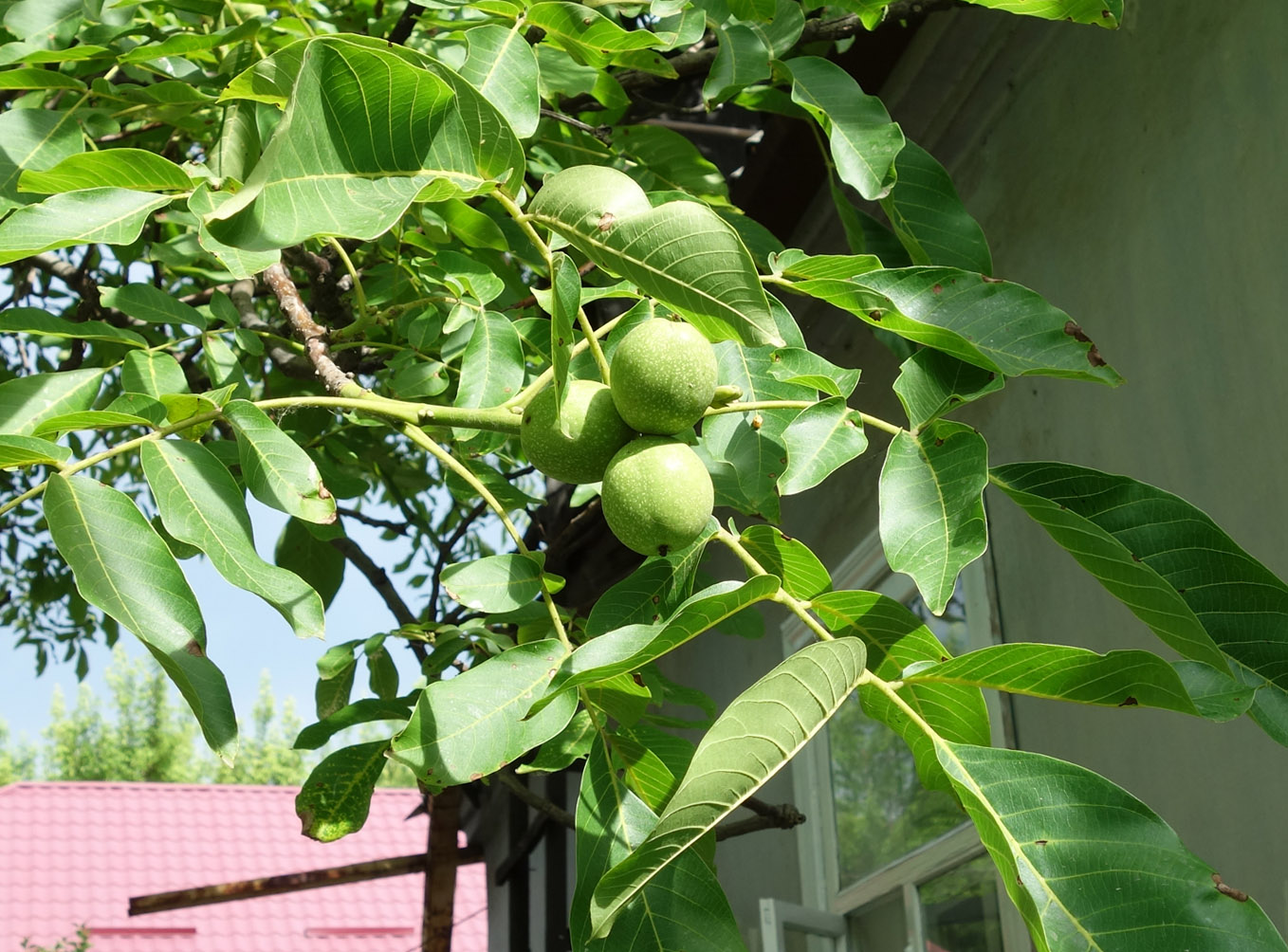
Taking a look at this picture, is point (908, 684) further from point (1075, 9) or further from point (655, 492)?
point (1075, 9)

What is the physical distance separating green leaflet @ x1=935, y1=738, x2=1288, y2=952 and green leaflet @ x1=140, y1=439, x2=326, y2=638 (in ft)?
2.19

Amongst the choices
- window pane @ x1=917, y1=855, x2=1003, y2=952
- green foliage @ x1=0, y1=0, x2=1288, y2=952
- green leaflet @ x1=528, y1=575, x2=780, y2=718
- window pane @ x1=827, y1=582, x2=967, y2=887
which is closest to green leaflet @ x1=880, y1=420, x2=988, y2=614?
green foliage @ x1=0, y1=0, x2=1288, y2=952

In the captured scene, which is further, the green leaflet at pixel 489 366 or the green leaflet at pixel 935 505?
the green leaflet at pixel 489 366

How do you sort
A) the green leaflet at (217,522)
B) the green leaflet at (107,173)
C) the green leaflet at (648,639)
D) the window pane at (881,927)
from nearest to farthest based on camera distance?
the green leaflet at (648,639) → the green leaflet at (217,522) → the green leaflet at (107,173) → the window pane at (881,927)

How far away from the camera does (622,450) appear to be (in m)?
1.21

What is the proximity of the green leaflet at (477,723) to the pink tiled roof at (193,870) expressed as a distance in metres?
9.19

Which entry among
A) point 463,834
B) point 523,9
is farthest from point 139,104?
point 463,834

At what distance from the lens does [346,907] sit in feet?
36.3

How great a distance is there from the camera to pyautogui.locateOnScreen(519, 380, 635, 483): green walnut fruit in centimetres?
124

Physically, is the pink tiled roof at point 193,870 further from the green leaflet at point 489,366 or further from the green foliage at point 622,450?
the green leaflet at point 489,366

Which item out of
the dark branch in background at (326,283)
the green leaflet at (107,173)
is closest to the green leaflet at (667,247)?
the green leaflet at (107,173)

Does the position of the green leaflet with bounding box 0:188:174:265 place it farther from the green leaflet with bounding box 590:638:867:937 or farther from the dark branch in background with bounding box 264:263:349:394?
the green leaflet with bounding box 590:638:867:937

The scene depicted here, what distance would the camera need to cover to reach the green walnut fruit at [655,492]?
1167 millimetres

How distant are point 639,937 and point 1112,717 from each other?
1313 millimetres
